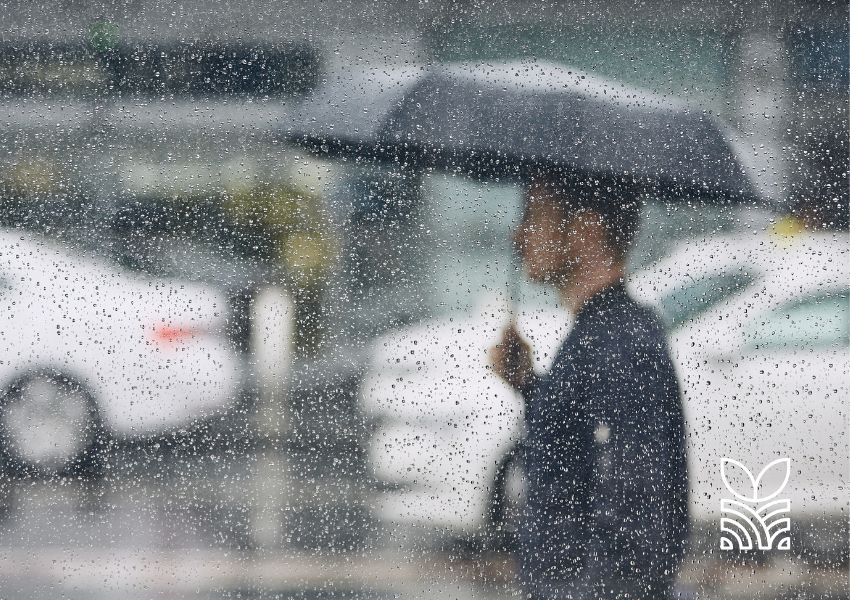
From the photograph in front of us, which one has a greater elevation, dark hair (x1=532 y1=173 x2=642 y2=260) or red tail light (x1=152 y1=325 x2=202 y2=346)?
dark hair (x1=532 y1=173 x2=642 y2=260)

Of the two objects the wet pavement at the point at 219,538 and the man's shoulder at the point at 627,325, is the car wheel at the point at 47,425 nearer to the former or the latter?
the wet pavement at the point at 219,538

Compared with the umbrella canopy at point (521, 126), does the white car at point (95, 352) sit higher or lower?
lower

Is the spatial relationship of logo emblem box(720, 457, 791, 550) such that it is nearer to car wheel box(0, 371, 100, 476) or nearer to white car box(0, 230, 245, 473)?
white car box(0, 230, 245, 473)

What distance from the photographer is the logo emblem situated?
66.7 inches

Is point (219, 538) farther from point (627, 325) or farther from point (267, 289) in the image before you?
point (627, 325)

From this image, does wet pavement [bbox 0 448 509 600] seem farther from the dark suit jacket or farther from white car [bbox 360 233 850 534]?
the dark suit jacket

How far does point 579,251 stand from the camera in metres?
1.69

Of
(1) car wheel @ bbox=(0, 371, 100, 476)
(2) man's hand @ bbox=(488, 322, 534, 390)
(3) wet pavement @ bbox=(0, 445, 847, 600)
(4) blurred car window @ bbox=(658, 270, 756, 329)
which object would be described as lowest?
(3) wet pavement @ bbox=(0, 445, 847, 600)

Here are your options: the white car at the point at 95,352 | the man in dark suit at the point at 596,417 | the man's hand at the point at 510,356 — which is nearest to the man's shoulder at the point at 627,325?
the man in dark suit at the point at 596,417

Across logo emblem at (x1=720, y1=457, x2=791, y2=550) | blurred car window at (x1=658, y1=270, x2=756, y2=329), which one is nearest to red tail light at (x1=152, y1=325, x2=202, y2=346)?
blurred car window at (x1=658, y1=270, x2=756, y2=329)

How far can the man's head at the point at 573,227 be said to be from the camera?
5.53ft

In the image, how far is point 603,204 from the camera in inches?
66.8

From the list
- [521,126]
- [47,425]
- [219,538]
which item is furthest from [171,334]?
[521,126]

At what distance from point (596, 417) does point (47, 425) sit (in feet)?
3.31
